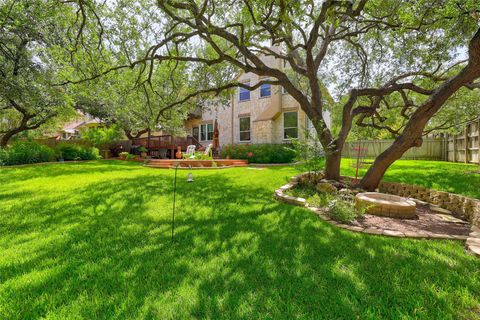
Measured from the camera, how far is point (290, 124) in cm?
1617

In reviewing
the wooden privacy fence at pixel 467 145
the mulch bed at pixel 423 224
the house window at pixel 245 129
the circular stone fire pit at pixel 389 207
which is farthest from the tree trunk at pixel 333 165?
the house window at pixel 245 129

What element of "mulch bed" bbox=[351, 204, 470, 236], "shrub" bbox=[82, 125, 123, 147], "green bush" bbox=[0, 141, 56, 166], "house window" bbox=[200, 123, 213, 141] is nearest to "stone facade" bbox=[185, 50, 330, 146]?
"house window" bbox=[200, 123, 213, 141]

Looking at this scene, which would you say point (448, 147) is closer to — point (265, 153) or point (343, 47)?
point (343, 47)

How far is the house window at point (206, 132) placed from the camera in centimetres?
2098

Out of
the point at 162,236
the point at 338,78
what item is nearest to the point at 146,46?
the point at 162,236

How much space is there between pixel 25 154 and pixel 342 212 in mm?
15295

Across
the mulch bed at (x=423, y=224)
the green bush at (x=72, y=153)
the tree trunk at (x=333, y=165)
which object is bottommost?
the mulch bed at (x=423, y=224)

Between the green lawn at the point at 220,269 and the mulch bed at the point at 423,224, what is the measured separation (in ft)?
2.10

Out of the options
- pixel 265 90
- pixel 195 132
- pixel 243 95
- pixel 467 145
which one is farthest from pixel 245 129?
pixel 467 145

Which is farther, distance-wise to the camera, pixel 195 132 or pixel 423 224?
pixel 195 132

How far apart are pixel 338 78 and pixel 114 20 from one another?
1070 centimetres

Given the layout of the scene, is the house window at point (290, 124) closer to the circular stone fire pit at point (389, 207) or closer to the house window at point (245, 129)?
the house window at point (245, 129)

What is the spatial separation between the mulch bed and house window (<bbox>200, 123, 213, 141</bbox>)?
17783mm

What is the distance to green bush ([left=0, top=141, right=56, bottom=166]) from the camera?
429 inches
